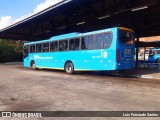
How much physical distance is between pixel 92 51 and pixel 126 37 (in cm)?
248

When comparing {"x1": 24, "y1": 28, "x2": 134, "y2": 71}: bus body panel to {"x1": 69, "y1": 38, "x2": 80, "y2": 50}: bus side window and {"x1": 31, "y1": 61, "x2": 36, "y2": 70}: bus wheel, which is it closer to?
{"x1": 69, "y1": 38, "x2": 80, "y2": 50}: bus side window

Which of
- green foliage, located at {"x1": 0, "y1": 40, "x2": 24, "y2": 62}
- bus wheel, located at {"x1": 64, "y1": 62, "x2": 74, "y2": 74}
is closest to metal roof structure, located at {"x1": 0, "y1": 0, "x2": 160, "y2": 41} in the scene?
bus wheel, located at {"x1": 64, "y1": 62, "x2": 74, "y2": 74}

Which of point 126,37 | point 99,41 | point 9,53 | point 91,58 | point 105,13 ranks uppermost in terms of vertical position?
point 105,13

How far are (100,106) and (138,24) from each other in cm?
1794

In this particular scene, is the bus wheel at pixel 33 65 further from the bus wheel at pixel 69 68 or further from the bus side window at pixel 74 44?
the bus side window at pixel 74 44

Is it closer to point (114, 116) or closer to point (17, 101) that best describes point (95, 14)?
point (17, 101)

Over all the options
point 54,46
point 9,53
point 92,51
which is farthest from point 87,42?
point 9,53

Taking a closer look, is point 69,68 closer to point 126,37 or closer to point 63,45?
point 63,45

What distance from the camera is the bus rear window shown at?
588 inches

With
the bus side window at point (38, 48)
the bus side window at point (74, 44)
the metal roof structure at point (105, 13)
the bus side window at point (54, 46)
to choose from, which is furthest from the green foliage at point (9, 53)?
the bus side window at point (74, 44)

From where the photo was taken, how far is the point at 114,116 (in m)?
6.30

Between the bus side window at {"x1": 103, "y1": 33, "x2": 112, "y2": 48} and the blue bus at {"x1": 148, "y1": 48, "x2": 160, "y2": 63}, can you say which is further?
the blue bus at {"x1": 148, "y1": 48, "x2": 160, "y2": 63}

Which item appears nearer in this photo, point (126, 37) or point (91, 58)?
point (126, 37)

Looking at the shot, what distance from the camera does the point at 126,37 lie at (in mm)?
15398
